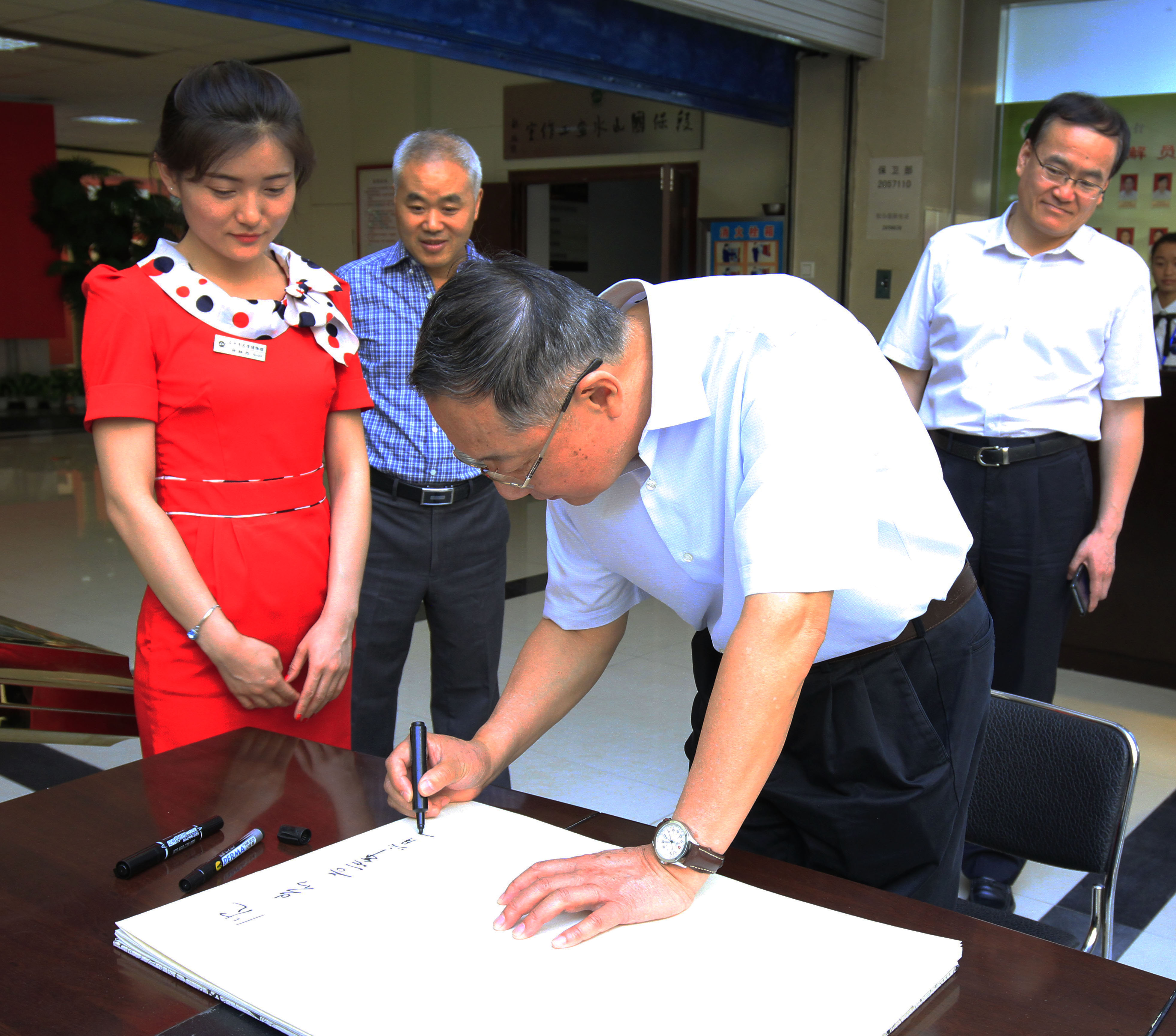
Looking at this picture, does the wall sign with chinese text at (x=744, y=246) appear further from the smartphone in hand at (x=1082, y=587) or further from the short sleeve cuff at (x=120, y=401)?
the short sleeve cuff at (x=120, y=401)

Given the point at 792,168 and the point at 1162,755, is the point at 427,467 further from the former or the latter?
the point at 792,168

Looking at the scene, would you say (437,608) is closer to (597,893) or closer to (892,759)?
(892,759)

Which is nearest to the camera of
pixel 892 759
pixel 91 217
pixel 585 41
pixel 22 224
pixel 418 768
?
pixel 418 768

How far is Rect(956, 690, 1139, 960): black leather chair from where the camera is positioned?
160 cm

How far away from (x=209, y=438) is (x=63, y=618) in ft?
11.2

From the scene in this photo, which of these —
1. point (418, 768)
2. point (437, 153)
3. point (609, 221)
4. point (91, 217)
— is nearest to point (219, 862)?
point (418, 768)

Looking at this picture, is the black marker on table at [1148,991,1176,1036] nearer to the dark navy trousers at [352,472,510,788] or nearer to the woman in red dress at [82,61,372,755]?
the woman in red dress at [82,61,372,755]

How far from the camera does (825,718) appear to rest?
130 centimetres

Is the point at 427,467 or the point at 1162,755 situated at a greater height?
the point at 427,467

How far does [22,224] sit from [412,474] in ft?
35.9

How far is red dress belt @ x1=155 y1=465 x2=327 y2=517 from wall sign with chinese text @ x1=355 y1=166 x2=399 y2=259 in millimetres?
7208

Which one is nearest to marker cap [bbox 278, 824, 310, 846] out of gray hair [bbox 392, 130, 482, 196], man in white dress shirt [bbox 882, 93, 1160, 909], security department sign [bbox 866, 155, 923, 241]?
gray hair [bbox 392, 130, 482, 196]

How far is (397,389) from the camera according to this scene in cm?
243

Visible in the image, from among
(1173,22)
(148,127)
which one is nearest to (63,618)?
(1173,22)
